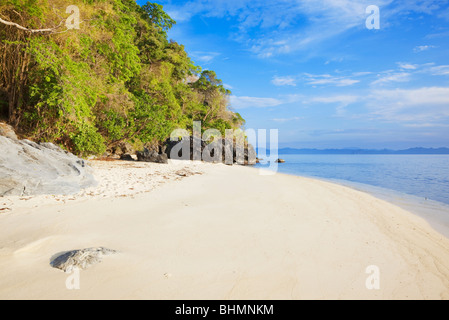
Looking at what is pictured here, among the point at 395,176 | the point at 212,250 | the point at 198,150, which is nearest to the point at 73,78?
the point at 212,250

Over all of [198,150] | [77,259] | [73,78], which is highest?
[73,78]

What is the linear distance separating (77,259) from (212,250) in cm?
195

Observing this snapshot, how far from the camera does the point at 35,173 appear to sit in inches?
252

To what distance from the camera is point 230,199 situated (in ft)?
24.6

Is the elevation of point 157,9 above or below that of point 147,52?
above

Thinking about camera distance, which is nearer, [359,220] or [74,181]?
[359,220]

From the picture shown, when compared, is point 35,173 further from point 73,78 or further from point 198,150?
point 198,150

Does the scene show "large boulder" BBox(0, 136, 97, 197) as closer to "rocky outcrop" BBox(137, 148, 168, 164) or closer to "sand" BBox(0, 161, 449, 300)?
"sand" BBox(0, 161, 449, 300)

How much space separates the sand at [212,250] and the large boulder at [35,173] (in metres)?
0.45

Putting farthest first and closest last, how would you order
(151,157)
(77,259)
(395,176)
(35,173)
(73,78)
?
1. (395,176)
2. (151,157)
3. (73,78)
4. (35,173)
5. (77,259)

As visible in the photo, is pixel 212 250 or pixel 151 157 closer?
pixel 212 250
